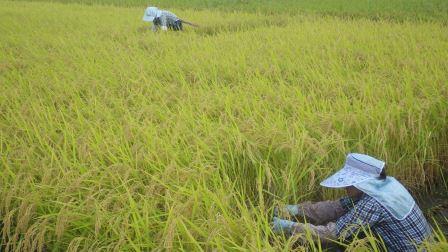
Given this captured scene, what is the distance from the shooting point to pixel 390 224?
5.74 ft

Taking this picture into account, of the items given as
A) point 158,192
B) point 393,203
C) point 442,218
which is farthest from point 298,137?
point 442,218

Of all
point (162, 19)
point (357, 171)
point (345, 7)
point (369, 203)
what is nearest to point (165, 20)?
point (162, 19)

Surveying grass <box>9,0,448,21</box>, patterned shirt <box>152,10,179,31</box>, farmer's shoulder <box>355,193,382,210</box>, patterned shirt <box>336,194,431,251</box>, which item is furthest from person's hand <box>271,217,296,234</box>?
grass <box>9,0,448,21</box>

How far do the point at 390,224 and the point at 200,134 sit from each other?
3.90 feet

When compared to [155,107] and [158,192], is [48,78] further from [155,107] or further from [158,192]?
[158,192]

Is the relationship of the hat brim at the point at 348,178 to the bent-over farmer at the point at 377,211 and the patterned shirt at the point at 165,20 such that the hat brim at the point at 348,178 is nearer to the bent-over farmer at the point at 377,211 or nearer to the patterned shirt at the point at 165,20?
the bent-over farmer at the point at 377,211

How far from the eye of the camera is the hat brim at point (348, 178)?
5.80 feet

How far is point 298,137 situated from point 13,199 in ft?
5.23

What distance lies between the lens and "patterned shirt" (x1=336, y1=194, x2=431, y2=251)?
1729 mm

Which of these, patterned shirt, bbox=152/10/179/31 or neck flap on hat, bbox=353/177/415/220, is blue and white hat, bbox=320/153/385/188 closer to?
neck flap on hat, bbox=353/177/415/220

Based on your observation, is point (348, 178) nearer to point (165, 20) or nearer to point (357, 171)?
point (357, 171)

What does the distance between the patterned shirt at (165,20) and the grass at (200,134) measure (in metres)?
1.77

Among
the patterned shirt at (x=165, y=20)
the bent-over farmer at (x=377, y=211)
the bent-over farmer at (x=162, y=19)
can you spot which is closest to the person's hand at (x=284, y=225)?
the bent-over farmer at (x=377, y=211)

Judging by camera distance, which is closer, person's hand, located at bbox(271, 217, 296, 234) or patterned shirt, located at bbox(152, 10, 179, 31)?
person's hand, located at bbox(271, 217, 296, 234)
